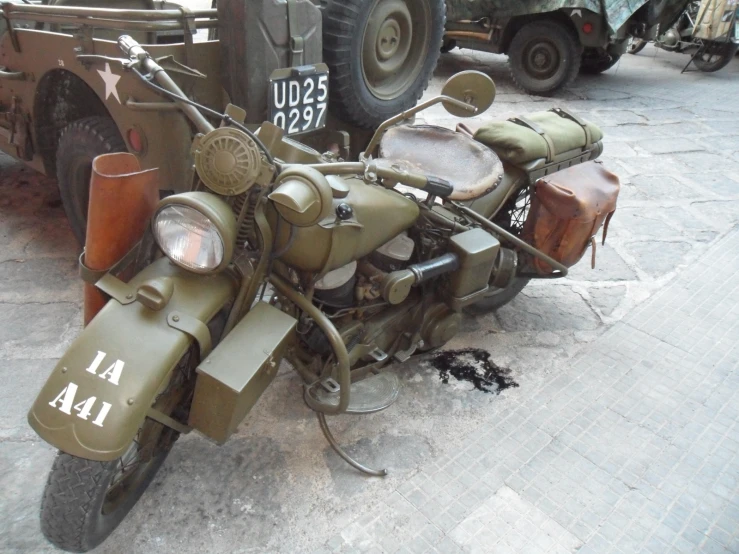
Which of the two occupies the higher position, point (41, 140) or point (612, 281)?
point (41, 140)

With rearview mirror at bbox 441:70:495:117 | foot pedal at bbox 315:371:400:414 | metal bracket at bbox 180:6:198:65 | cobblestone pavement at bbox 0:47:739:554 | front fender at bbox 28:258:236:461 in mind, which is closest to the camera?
front fender at bbox 28:258:236:461

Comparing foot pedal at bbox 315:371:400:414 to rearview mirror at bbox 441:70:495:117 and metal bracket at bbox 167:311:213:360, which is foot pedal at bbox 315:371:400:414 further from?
rearview mirror at bbox 441:70:495:117

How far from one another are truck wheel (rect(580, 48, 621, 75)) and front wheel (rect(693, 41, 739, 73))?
1.57 m

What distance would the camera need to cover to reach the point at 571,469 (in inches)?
92.0

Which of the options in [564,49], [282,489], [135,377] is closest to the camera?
[135,377]

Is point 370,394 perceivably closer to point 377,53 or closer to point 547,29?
point 377,53

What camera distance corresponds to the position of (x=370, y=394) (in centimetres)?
238

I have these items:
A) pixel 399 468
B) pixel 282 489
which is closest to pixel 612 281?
pixel 399 468

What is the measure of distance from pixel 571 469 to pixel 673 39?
8.96 metres

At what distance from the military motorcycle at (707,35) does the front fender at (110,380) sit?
26.1 ft

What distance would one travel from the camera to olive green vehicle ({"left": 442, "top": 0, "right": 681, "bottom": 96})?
22.7 ft

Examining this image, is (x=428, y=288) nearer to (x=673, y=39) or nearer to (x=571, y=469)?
(x=571, y=469)

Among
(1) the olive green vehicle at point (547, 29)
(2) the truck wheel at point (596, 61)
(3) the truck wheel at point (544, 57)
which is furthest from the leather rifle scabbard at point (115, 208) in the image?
(2) the truck wheel at point (596, 61)

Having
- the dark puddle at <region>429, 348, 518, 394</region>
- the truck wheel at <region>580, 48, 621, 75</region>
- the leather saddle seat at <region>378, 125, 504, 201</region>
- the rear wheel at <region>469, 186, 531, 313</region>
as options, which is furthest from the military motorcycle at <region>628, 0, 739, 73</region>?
the dark puddle at <region>429, 348, 518, 394</region>
